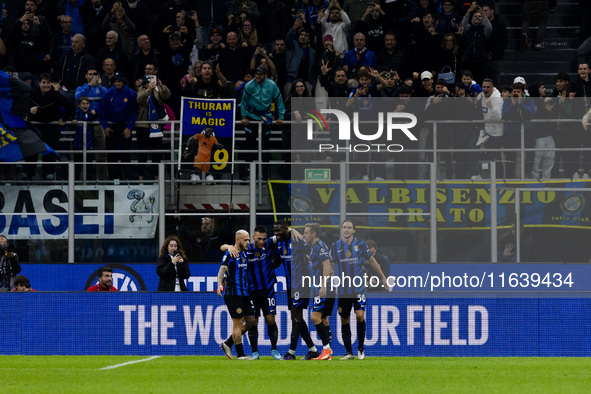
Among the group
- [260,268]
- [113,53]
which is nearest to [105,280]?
[260,268]

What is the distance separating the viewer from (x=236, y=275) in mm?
16266

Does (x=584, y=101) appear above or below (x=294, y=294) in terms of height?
above

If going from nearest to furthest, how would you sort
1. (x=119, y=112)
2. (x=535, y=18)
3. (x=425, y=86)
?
1. (x=425, y=86)
2. (x=119, y=112)
3. (x=535, y=18)

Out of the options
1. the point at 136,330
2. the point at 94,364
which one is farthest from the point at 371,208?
the point at 94,364

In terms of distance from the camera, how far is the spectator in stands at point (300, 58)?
21.8 metres

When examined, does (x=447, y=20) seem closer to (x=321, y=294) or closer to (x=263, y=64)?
(x=263, y=64)

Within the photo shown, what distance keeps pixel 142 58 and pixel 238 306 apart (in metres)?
7.54

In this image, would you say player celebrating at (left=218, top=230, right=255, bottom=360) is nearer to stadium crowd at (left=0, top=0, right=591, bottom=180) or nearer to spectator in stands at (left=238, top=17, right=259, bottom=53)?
stadium crowd at (left=0, top=0, right=591, bottom=180)

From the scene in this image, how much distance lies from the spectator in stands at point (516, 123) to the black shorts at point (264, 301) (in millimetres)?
5579

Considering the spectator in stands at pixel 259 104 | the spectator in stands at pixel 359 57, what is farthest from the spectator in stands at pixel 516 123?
the spectator in stands at pixel 259 104

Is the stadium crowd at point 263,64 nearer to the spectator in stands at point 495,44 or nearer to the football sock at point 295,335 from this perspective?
the spectator in stands at point 495,44

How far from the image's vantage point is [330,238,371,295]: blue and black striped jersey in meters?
16.2

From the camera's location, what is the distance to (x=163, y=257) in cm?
1809

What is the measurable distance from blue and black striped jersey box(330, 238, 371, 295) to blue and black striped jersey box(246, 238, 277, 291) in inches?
36.4
